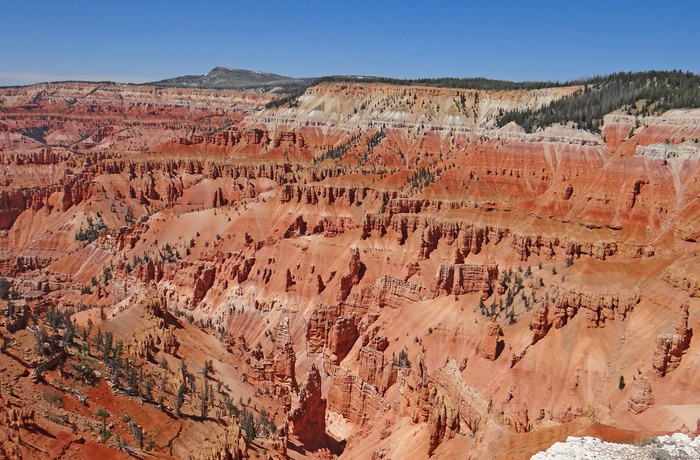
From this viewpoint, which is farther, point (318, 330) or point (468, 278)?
point (318, 330)

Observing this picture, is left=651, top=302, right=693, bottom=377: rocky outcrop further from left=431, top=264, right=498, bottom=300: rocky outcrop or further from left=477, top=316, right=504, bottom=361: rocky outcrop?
left=431, top=264, right=498, bottom=300: rocky outcrop

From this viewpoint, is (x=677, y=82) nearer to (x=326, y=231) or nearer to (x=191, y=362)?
(x=326, y=231)

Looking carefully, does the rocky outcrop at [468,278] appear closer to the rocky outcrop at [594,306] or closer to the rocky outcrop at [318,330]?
the rocky outcrop at [594,306]

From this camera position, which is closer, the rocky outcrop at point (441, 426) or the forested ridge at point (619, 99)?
the rocky outcrop at point (441, 426)

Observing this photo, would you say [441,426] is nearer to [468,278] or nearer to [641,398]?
[641,398]

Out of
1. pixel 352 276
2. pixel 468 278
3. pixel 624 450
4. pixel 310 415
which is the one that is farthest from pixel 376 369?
pixel 624 450

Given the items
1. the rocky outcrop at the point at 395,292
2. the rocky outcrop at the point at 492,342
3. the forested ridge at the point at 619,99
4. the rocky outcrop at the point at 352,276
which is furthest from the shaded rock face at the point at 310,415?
the forested ridge at the point at 619,99

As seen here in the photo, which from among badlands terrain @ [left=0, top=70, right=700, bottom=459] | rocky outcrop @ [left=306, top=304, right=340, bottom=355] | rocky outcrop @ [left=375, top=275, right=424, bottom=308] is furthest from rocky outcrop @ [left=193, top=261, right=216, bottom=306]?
rocky outcrop @ [left=375, top=275, right=424, bottom=308]
